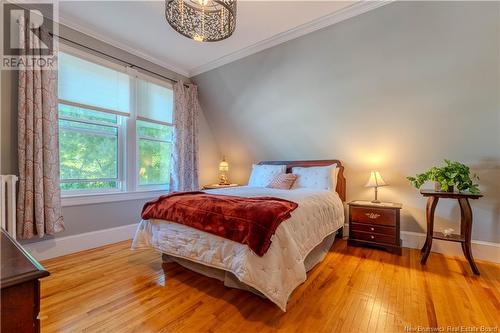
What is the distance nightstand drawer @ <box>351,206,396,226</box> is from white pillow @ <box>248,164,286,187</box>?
119cm

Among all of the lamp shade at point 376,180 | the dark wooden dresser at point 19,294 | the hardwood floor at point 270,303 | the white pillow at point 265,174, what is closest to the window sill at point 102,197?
the hardwood floor at point 270,303

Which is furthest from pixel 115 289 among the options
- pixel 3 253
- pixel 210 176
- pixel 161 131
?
pixel 210 176

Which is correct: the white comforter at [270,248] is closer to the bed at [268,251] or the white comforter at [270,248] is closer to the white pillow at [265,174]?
the bed at [268,251]

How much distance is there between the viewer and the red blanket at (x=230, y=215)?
1.60m

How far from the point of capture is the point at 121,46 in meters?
3.06

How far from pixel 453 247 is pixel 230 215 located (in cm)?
267

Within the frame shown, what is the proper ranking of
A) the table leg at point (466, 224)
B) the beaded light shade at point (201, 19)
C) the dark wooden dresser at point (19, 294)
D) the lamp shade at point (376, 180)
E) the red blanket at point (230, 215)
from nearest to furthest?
1. the dark wooden dresser at point (19, 294)
2. the red blanket at point (230, 215)
3. the beaded light shade at point (201, 19)
4. the table leg at point (466, 224)
5. the lamp shade at point (376, 180)

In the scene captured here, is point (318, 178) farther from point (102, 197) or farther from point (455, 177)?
point (102, 197)

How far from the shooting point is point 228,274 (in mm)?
1902

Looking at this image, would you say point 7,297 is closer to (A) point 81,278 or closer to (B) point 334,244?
(A) point 81,278

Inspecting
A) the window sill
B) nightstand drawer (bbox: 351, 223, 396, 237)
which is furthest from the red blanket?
nightstand drawer (bbox: 351, 223, 396, 237)

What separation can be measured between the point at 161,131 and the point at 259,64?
1886 mm

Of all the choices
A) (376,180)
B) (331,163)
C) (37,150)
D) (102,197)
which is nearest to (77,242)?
(102,197)

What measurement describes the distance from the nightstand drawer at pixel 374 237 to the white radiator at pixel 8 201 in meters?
3.64
